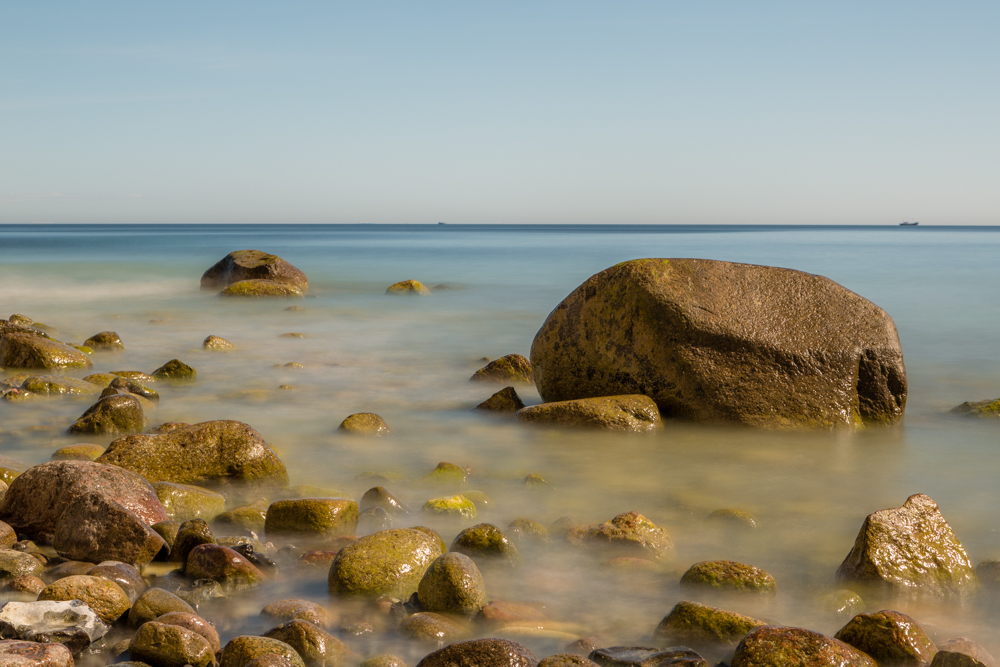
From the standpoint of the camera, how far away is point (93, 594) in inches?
123

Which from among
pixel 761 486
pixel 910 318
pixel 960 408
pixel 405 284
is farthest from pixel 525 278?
pixel 761 486

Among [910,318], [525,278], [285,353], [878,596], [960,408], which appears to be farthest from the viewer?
[525,278]

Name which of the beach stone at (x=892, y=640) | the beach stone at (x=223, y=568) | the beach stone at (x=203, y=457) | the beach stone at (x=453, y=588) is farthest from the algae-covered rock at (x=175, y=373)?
the beach stone at (x=892, y=640)

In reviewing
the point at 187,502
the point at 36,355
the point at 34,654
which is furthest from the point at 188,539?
the point at 36,355

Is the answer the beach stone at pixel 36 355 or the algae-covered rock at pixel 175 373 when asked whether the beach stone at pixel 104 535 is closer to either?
the algae-covered rock at pixel 175 373

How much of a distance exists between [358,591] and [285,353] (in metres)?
6.88

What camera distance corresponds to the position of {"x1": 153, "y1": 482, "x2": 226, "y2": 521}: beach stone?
4324 mm

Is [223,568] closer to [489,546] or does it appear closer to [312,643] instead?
[312,643]

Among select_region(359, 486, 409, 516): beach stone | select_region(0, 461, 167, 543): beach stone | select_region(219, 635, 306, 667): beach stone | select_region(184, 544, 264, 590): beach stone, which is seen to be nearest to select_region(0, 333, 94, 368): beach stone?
select_region(0, 461, 167, 543): beach stone

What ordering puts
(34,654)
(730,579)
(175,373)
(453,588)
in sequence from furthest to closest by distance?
(175,373), (730,579), (453,588), (34,654)

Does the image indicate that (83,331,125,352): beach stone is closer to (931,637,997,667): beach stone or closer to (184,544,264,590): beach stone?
(184,544,264,590): beach stone

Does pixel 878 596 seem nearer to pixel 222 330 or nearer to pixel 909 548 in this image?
pixel 909 548

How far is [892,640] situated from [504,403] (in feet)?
14.1

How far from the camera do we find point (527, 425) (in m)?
6.41
